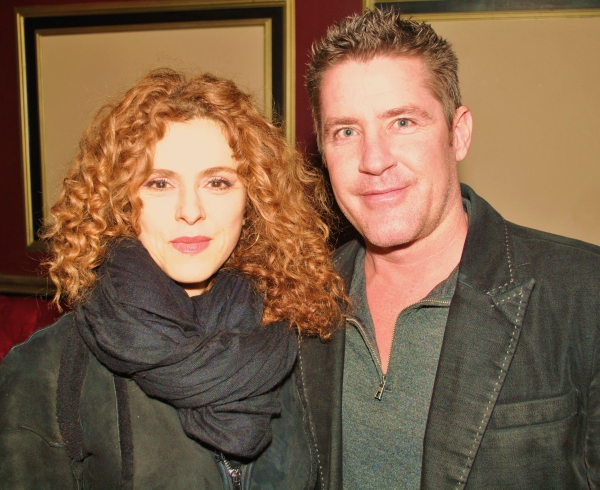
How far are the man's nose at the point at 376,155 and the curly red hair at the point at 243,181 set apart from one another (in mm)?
291

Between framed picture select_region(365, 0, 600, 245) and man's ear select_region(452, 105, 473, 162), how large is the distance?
974mm

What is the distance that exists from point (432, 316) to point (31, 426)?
110cm

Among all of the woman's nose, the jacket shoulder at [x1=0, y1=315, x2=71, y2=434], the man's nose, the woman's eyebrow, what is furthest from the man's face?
the jacket shoulder at [x1=0, y1=315, x2=71, y2=434]

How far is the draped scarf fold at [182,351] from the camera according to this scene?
130cm

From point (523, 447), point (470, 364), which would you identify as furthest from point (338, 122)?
point (523, 447)

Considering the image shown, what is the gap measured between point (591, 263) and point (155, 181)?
120 centimetres

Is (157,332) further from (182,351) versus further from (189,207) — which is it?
(189,207)

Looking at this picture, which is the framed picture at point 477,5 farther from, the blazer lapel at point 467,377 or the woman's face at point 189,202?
the blazer lapel at point 467,377

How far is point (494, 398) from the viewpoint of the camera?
4.42 feet

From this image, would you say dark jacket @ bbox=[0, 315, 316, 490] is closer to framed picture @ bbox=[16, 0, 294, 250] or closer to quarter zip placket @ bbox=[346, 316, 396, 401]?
quarter zip placket @ bbox=[346, 316, 396, 401]

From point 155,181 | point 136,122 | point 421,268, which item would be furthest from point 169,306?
point 421,268

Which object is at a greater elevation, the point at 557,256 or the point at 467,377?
the point at 557,256

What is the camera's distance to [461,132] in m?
1.68

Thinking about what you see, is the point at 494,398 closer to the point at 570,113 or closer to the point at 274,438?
the point at 274,438
